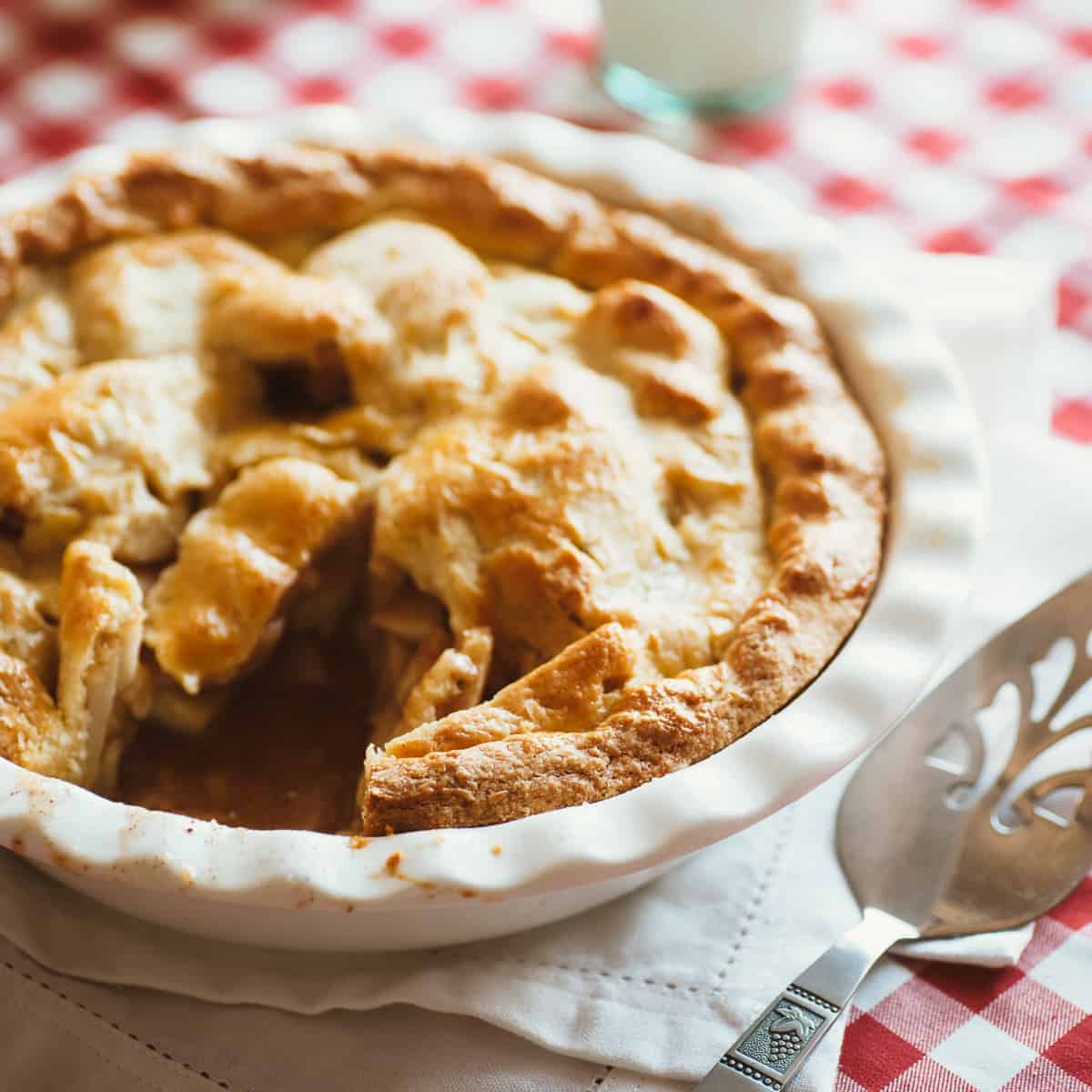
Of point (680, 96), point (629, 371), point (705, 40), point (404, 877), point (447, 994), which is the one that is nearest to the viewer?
point (404, 877)

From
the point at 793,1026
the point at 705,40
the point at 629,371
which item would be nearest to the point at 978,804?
the point at 793,1026

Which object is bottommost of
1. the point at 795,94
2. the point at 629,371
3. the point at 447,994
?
the point at 447,994

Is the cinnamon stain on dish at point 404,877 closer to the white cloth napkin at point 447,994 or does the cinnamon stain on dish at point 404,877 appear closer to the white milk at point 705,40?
the white cloth napkin at point 447,994

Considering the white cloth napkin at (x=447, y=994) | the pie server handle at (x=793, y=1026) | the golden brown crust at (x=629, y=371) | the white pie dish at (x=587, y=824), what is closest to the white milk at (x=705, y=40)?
the golden brown crust at (x=629, y=371)

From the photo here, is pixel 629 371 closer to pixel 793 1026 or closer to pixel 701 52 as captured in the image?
pixel 793 1026

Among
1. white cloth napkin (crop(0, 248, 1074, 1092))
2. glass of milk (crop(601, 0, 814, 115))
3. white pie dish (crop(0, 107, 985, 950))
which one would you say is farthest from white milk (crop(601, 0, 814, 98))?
white cloth napkin (crop(0, 248, 1074, 1092))

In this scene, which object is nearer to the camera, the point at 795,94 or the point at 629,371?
the point at 629,371

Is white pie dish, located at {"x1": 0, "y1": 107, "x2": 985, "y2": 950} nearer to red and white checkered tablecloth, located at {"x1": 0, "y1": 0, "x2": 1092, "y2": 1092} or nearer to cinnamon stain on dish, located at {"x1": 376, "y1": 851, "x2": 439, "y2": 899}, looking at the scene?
cinnamon stain on dish, located at {"x1": 376, "y1": 851, "x2": 439, "y2": 899}
